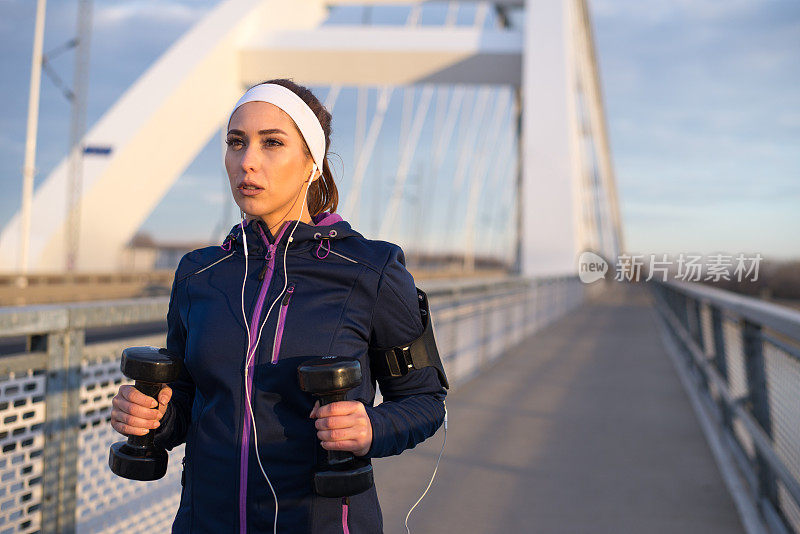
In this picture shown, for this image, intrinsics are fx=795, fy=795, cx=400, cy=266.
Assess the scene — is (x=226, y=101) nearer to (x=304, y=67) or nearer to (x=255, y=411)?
(x=304, y=67)

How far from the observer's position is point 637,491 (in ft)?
14.0

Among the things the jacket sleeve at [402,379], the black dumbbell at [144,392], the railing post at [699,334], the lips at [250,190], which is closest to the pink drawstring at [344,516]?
the jacket sleeve at [402,379]

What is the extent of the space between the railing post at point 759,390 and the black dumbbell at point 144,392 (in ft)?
9.71

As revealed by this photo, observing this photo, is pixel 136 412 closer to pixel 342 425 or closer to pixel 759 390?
pixel 342 425

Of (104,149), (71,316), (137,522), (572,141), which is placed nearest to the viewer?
(71,316)

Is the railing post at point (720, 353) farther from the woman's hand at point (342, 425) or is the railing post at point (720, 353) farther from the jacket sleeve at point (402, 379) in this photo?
the woman's hand at point (342, 425)

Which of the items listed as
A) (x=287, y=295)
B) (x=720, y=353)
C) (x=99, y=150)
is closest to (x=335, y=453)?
(x=287, y=295)

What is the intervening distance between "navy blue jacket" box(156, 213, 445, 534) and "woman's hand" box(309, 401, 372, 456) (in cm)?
4

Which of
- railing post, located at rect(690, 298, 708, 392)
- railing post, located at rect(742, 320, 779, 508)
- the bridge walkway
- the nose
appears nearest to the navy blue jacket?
the nose

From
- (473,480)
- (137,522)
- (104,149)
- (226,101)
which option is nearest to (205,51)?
(226,101)

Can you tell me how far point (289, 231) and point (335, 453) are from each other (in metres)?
0.42

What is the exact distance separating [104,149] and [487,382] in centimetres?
735

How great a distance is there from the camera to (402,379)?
4.99ft

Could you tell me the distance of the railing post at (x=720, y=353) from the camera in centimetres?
513
